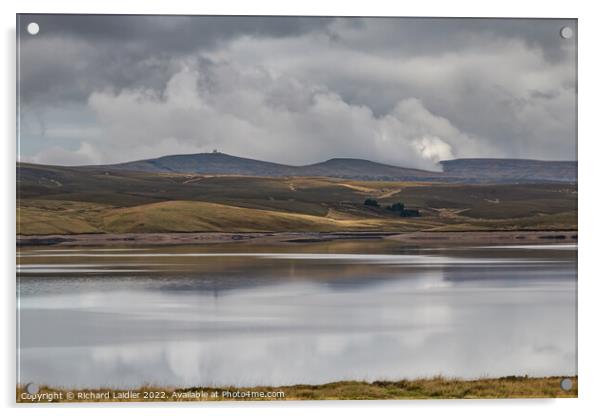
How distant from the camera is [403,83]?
1359 centimetres

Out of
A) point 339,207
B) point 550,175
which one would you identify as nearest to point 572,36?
point 550,175

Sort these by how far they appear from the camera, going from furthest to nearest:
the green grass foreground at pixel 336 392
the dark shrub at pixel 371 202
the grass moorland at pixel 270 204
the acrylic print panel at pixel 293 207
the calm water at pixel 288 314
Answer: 1. the dark shrub at pixel 371 202
2. the grass moorland at pixel 270 204
3. the acrylic print panel at pixel 293 207
4. the calm water at pixel 288 314
5. the green grass foreground at pixel 336 392

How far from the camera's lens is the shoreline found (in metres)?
13.6

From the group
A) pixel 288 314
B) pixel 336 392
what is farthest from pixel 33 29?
pixel 336 392

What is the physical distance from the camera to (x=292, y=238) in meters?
13.7

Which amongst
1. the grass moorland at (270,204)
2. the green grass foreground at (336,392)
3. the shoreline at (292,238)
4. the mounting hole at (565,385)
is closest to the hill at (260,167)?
the grass moorland at (270,204)

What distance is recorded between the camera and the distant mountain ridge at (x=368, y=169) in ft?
44.2

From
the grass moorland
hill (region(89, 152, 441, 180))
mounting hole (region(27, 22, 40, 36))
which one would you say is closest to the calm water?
the grass moorland

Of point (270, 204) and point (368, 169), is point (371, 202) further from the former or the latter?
point (270, 204)

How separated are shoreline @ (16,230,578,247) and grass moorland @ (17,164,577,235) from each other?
9 centimetres

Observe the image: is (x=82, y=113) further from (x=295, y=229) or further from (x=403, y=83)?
(x=403, y=83)

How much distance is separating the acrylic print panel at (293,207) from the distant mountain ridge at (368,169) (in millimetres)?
31

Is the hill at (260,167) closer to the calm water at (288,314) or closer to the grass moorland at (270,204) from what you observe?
the grass moorland at (270,204)
